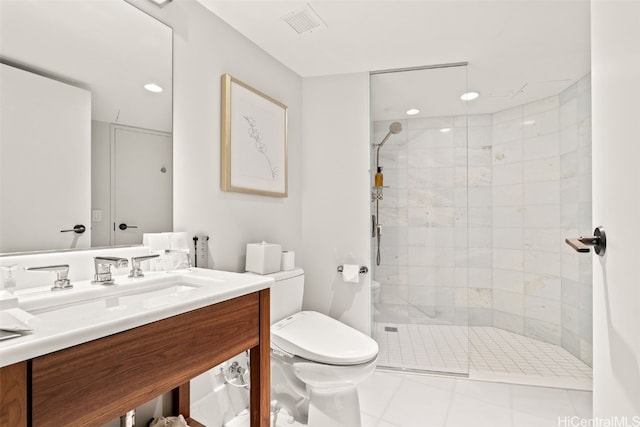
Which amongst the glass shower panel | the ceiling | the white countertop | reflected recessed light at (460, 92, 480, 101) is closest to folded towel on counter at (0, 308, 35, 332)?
the white countertop

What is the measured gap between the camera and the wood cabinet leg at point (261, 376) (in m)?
1.19

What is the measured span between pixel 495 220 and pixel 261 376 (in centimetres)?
272

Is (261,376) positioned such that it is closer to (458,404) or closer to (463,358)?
→ (458,404)

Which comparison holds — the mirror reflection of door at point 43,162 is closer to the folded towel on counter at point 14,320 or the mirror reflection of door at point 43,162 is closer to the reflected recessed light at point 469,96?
the folded towel on counter at point 14,320

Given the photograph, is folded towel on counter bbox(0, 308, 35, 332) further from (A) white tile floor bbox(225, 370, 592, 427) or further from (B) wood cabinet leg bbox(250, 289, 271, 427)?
(A) white tile floor bbox(225, 370, 592, 427)

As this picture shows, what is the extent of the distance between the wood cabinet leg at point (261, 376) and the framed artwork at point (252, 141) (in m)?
0.85

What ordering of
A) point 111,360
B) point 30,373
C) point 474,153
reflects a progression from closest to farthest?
point 30,373 → point 111,360 → point 474,153

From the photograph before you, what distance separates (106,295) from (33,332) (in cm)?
42

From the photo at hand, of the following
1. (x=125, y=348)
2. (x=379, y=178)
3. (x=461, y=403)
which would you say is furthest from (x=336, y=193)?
(x=125, y=348)

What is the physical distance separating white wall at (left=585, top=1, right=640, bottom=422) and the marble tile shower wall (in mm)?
1686

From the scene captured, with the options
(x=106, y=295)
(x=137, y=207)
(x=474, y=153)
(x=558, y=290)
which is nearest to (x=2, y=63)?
(x=137, y=207)

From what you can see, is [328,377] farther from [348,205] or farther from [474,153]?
[474,153]

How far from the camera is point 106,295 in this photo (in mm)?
1065

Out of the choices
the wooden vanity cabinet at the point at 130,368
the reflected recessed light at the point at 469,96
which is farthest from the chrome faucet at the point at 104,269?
the reflected recessed light at the point at 469,96
